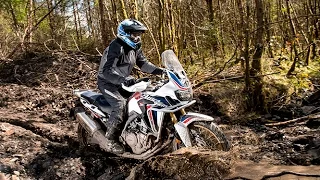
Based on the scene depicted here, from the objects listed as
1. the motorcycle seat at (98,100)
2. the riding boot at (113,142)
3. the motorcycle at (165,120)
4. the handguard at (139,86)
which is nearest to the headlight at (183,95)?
the motorcycle at (165,120)

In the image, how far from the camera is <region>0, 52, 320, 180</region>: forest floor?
431 centimetres

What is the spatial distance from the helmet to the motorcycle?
48 centimetres

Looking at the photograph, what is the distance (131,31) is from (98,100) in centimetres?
126

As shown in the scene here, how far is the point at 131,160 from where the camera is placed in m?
5.27

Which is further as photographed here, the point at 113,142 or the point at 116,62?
the point at 113,142

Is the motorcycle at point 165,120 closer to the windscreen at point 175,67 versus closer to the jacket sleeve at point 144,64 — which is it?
the windscreen at point 175,67

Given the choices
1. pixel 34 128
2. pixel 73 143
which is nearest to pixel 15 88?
pixel 34 128

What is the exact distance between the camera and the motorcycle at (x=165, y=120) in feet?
14.4

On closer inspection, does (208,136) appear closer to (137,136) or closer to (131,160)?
(137,136)

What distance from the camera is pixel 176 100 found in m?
4.39

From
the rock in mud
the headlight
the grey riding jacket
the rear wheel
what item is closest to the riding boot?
the rock in mud

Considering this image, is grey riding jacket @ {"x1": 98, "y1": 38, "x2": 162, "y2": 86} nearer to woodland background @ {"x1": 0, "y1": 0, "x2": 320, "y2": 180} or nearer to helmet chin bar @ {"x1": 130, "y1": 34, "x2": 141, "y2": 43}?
helmet chin bar @ {"x1": 130, "y1": 34, "x2": 141, "y2": 43}

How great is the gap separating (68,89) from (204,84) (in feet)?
12.4

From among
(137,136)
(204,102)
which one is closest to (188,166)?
(137,136)
